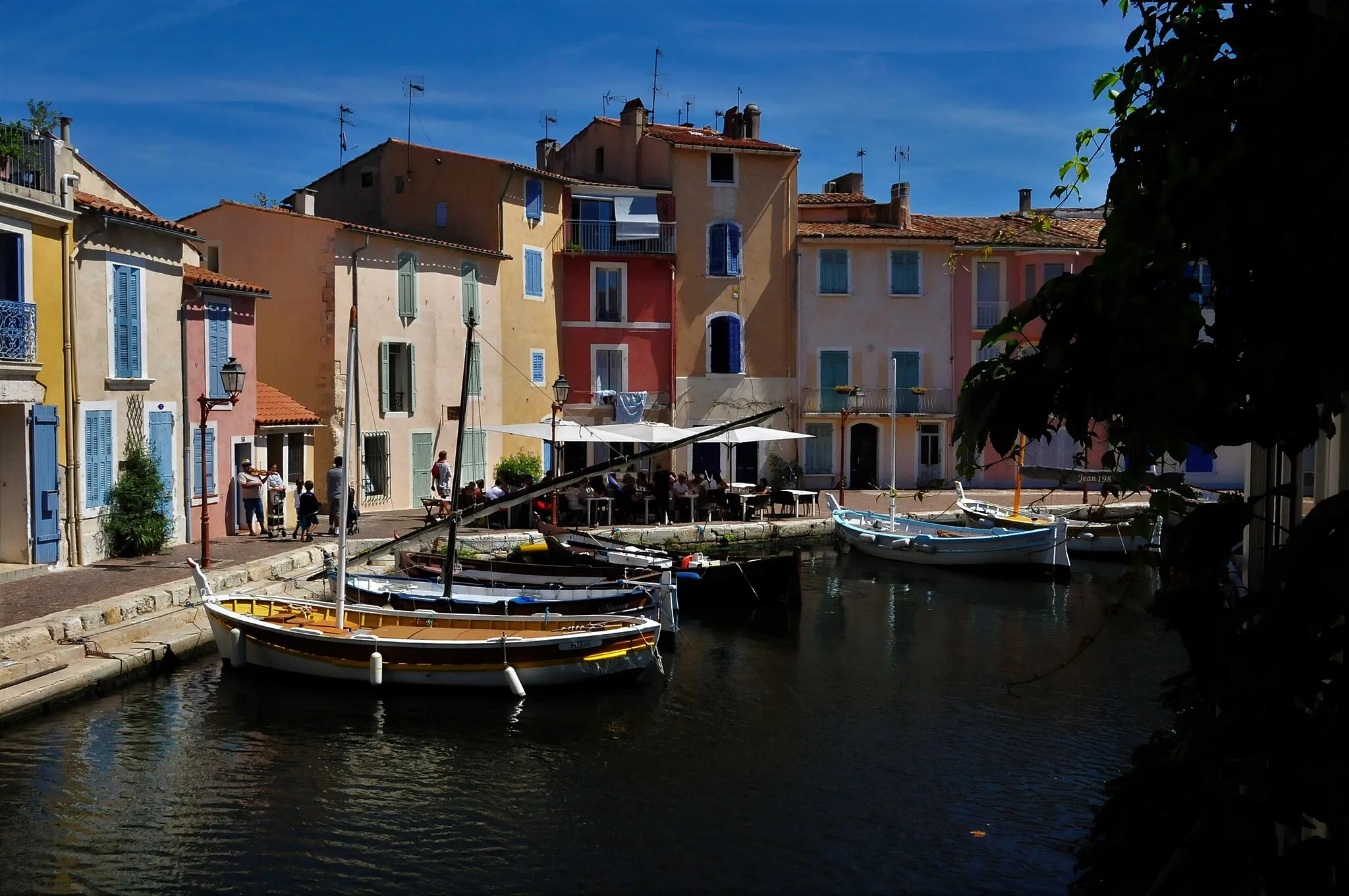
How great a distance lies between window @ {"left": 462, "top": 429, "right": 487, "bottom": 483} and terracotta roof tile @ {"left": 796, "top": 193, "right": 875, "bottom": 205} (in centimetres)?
1580

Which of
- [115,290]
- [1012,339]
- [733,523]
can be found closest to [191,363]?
[115,290]

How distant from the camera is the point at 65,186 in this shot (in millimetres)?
19438

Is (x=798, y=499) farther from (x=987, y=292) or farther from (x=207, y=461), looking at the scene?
(x=207, y=461)

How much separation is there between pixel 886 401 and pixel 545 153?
15.3m

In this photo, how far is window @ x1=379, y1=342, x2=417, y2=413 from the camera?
31.9 metres

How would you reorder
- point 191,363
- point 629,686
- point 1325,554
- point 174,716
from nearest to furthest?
point 1325,554 → point 174,716 → point 629,686 → point 191,363

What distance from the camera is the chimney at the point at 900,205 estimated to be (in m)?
41.7

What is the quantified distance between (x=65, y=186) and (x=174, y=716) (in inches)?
399

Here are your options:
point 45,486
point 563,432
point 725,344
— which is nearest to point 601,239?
point 725,344

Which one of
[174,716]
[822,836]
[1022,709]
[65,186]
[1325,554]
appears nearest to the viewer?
[1325,554]

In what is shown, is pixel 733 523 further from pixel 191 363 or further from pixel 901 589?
pixel 191 363

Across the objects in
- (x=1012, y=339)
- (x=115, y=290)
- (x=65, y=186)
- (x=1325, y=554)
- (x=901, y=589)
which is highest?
(x=65, y=186)

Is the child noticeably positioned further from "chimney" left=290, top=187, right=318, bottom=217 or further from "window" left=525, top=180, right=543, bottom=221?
"window" left=525, top=180, right=543, bottom=221

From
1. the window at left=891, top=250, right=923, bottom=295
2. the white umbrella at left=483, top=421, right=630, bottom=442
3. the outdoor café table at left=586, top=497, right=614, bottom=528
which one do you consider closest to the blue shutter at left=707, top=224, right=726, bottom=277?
the window at left=891, top=250, right=923, bottom=295
